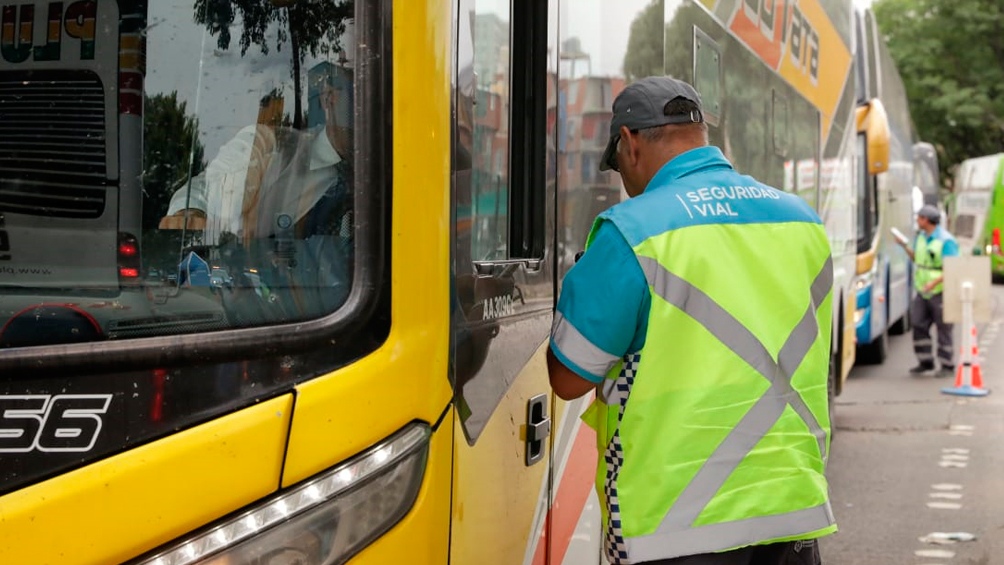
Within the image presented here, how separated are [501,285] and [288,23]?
2.45 feet

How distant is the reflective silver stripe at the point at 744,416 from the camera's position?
241cm

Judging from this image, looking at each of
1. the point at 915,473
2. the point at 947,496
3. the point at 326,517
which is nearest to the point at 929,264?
the point at 915,473

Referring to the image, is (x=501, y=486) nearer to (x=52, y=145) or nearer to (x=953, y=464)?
(x=52, y=145)

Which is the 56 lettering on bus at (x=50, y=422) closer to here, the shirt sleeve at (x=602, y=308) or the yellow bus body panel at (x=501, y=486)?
the yellow bus body panel at (x=501, y=486)

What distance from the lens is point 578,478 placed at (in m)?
3.28

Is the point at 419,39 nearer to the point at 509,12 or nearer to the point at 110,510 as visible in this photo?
the point at 509,12

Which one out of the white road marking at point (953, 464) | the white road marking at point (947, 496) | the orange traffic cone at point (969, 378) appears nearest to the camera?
the white road marking at point (947, 496)

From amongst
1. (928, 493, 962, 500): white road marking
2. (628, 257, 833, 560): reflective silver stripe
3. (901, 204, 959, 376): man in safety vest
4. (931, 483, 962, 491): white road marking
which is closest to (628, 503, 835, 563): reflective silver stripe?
(628, 257, 833, 560): reflective silver stripe

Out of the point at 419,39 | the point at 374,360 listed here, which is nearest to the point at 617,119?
the point at 419,39

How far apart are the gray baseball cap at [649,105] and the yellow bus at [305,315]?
0.27 metres

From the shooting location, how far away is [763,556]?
2564mm

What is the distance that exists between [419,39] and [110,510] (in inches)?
38.2

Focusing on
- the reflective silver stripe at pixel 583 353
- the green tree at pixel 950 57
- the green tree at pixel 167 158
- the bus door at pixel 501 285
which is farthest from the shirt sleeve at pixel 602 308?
the green tree at pixel 950 57

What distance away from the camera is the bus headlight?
1.90 meters
